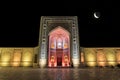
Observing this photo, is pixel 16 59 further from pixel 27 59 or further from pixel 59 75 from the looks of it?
pixel 59 75

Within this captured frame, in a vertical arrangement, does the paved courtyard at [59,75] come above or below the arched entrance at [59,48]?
below

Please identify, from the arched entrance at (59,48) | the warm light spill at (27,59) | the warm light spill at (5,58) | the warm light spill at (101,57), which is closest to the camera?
the warm light spill at (27,59)

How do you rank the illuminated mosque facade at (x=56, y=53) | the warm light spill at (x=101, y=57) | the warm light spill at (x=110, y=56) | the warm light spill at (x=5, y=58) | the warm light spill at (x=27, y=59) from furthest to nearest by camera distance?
the warm light spill at (x=110, y=56), the warm light spill at (x=101, y=57), the warm light spill at (x=5, y=58), the warm light spill at (x=27, y=59), the illuminated mosque facade at (x=56, y=53)

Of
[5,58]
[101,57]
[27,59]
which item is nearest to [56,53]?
[27,59]

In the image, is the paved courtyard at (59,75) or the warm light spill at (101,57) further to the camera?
the warm light spill at (101,57)

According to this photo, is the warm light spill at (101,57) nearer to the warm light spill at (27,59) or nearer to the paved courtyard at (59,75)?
the warm light spill at (27,59)

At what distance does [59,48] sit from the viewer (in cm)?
2755

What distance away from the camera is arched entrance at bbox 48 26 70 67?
26297 millimetres

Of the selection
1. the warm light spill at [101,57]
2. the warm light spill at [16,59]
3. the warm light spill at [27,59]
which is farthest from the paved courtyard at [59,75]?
the warm light spill at [101,57]

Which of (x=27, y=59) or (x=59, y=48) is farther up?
(x=59, y=48)

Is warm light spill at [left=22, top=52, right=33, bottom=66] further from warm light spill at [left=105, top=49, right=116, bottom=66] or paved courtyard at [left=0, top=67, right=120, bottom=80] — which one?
paved courtyard at [left=0, top=67, right=120, bottom=80]

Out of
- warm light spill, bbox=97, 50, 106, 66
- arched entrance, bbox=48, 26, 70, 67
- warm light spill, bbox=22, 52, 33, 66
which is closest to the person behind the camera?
warm light spill, bbox=22, 52, 33, 66

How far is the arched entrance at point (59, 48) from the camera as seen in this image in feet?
86.3

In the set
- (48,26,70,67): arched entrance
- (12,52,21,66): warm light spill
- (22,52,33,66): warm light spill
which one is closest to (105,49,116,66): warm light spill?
(48,26,70,67): arched entrance
